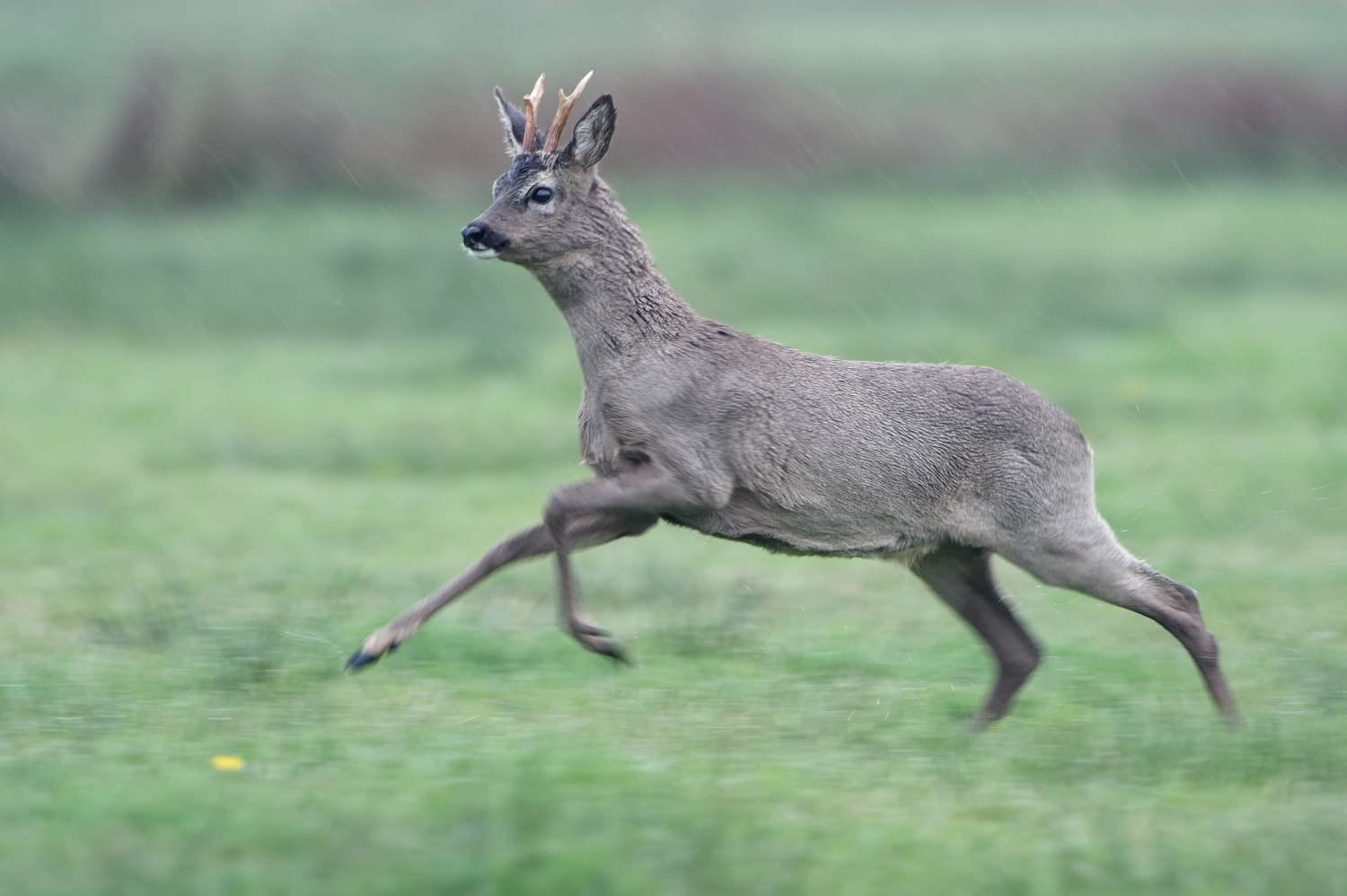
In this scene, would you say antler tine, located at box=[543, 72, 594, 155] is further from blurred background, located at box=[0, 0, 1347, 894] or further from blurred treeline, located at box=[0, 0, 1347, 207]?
blurred treeline, located at box=[0, 0, 1347, 207]

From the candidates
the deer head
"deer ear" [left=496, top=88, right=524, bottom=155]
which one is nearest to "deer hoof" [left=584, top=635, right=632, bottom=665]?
the deer head

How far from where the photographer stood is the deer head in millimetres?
6520

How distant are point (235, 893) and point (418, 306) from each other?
14.2 m

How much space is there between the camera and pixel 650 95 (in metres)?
25.0

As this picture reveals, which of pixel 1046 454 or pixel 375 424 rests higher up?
pixel 375 424

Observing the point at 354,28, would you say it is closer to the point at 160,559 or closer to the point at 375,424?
the point at 375,424

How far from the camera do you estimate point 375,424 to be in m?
13.7

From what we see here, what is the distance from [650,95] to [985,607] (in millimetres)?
19139

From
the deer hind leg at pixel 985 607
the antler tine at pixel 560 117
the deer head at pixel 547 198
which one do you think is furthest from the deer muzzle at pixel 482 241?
the deer hind leg at pixel 985 607

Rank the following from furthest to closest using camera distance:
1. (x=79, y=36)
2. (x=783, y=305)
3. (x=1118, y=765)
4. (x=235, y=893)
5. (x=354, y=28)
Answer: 1. (x=354, y=28)
2. (x=79, y=36)
3. (x=783, y=305)
4. (x=1118, y=765)
5. (x=235, y=893)

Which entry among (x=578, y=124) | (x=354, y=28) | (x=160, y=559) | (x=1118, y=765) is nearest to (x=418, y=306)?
(x=160, y=559)

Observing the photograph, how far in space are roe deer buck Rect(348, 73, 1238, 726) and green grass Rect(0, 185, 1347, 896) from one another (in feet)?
2.02

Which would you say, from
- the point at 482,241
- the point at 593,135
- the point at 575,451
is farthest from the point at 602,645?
the point at 575,451

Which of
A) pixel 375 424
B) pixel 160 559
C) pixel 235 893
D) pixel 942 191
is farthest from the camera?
pixel 942 191
